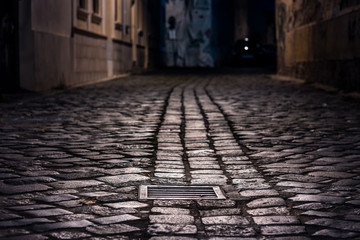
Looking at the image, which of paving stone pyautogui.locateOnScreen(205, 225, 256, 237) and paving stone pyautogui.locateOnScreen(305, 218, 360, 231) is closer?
paving stone pyautogui.locateOnScreen(205, 225, 256, 237)

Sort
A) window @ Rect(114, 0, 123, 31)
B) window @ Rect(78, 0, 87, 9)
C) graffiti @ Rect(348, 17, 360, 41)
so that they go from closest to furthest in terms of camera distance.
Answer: graffiti @ Rect(348, 17, 360, 41) → window @ Rect(78, 0, 87, 9) → window @ Rect(114, 0, 123, 31)

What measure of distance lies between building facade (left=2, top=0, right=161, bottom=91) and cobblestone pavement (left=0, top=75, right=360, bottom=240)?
11.3 feet

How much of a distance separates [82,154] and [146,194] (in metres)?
1.64

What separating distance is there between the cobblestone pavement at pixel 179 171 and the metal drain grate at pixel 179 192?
0.07m

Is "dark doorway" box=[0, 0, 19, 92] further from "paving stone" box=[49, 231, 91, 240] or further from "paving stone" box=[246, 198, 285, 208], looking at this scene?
"paving stone" box=[49, 231, 91, 240]

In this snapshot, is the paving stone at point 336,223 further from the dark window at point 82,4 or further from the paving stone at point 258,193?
the dark window at point 82,4

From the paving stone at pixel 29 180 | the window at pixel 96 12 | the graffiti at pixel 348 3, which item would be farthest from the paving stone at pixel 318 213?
the window at pixel 96 12

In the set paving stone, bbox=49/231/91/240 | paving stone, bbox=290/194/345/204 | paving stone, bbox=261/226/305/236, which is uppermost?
paving stone, bbox=290/194/345/204

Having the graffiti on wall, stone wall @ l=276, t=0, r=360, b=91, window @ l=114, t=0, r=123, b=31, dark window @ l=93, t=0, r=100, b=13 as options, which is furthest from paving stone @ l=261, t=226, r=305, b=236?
the graffiti on wall

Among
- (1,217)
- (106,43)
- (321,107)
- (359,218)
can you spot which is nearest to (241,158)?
(359,218)

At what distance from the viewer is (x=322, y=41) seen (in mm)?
15031

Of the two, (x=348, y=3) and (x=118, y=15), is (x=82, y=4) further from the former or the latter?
(x=348, y=3)

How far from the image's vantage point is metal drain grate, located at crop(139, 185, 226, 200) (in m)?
3.91

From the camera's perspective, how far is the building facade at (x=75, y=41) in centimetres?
1252
